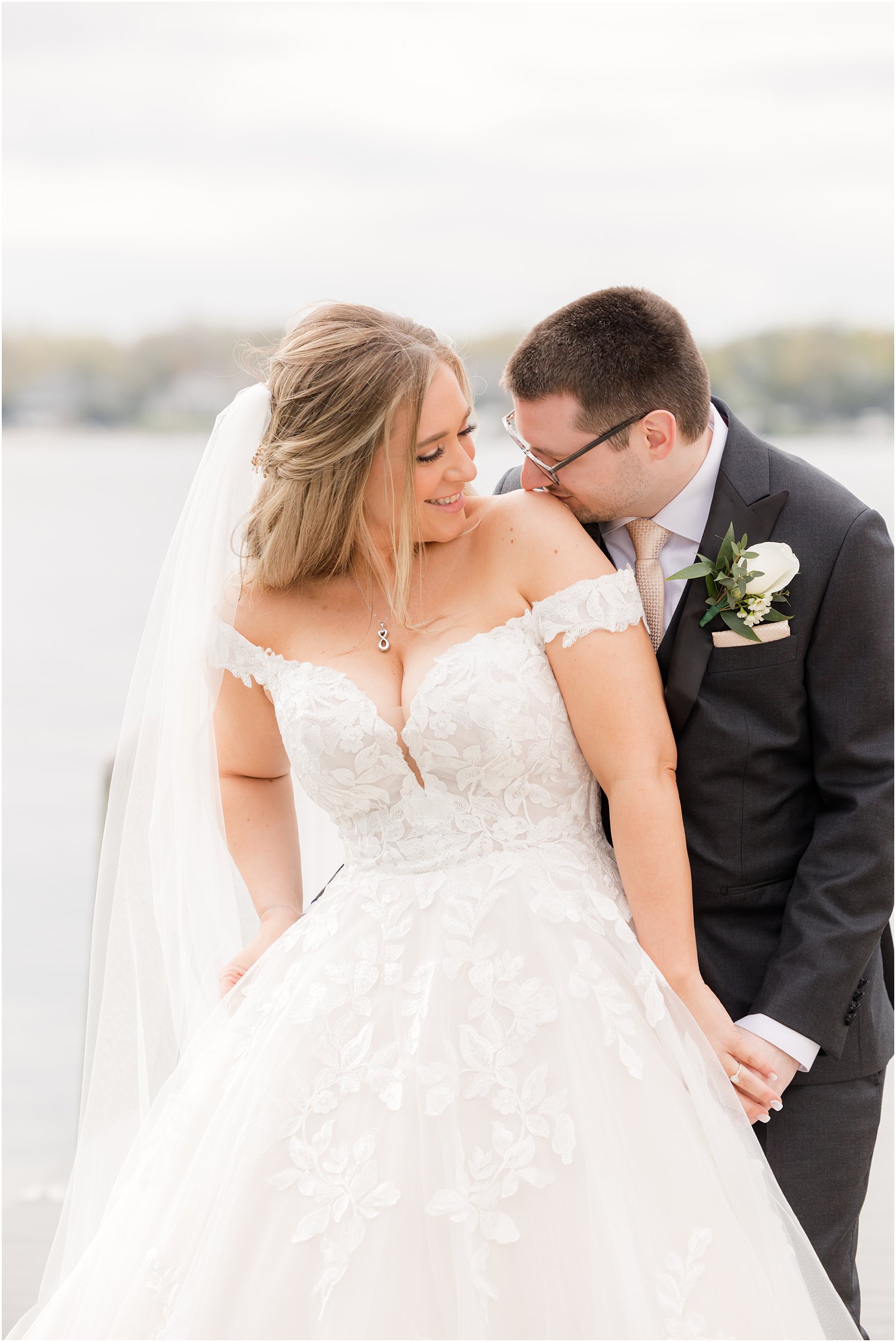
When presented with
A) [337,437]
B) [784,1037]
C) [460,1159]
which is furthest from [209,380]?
[460,1159]

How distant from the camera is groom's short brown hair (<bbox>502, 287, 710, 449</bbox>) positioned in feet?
6.07

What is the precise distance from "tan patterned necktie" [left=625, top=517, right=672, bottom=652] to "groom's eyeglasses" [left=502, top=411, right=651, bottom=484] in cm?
17

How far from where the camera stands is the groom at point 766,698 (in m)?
1.82

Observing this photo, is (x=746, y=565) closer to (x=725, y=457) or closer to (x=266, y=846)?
(x=725, y=457)

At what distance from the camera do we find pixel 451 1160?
152 cm

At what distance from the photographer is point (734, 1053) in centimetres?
179

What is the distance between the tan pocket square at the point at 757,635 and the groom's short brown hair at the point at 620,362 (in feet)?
1.12

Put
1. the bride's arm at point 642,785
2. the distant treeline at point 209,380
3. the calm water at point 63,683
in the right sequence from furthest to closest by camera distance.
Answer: the distant treeline at point 209,380 → the calm water at point 63,683 → the bride's arm at point 642,785

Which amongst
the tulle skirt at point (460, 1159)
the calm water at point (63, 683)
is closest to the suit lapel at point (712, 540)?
the tulle skirt at point (460, 1159)

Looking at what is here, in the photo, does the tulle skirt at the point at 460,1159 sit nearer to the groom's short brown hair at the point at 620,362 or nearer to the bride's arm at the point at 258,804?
the bride's arm at the point at 258,804

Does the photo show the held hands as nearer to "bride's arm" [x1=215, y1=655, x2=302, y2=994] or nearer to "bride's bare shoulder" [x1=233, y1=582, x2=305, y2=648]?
"bride's arm" [x1=215, y1=655, x2=302, y2=994]

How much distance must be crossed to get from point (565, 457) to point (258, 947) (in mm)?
1008

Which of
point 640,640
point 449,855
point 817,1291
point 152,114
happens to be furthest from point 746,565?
point 152,114

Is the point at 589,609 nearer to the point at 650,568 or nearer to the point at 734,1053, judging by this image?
the point at 650,568
